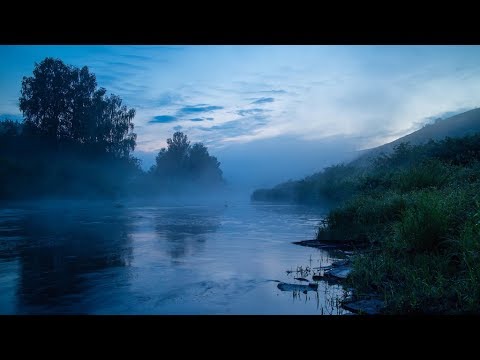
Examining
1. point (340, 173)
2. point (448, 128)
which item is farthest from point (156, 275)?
point (448, 128)

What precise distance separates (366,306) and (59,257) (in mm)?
7018

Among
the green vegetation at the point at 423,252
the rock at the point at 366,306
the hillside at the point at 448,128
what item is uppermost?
the hillside at the point at 448,128

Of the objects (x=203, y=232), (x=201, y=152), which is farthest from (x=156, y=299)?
(x=201, y=152)

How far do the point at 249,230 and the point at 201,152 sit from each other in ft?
162

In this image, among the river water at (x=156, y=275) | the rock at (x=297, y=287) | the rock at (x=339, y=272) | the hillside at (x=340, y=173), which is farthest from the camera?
the hillside at (x=340, y=173)

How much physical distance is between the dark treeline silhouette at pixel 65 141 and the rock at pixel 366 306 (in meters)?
36.0

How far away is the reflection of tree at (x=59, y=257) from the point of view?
210 inches

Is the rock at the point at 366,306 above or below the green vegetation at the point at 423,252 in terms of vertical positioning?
below

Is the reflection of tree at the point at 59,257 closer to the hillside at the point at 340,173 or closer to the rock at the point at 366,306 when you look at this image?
the rock at the point at 366,306

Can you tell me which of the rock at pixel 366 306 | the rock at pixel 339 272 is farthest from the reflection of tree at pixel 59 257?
the rock at pixel 339 272

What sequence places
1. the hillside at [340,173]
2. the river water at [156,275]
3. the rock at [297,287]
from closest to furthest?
the river water at [156,275], the rock at [297,287], the hillside at [340,173]

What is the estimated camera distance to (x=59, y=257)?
8.17 m
